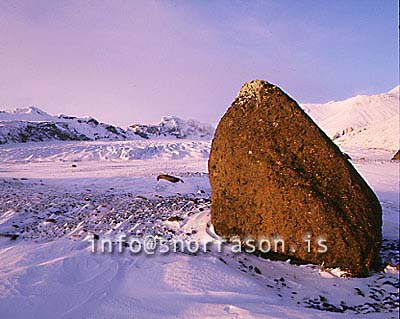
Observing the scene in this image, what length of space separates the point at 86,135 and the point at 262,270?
100 feet

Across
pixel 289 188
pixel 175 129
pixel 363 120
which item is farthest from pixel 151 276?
pixel 363 120

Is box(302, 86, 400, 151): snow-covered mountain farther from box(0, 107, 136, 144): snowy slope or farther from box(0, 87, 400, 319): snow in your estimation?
box(0, 87, 400, 319): snow

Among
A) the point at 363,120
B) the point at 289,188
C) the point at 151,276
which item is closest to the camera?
the point at 151,276

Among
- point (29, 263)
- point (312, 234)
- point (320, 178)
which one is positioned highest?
point (320, 178)

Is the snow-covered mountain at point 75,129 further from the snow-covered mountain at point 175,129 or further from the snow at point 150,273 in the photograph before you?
the snow at point 150,273

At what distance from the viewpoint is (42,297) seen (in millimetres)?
2635

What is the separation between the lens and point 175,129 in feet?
142

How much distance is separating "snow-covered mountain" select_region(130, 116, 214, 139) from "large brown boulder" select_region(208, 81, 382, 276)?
34.3m

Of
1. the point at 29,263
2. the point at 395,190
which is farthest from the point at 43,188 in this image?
the point at 395,190

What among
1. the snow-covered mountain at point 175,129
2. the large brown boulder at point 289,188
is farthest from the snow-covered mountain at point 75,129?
the large brown boulder at point 289,188

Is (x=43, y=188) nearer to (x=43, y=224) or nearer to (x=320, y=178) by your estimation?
(x=43, y=224)

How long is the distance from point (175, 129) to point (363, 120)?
94.5 ft

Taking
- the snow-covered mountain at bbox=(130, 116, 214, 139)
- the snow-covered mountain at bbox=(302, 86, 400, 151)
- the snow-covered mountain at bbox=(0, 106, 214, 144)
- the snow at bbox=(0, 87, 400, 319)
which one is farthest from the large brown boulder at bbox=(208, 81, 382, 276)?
the snow-covered mountain at bbox=(130, 116, 214, 139)

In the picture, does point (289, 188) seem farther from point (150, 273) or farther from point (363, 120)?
point (363, 120)
